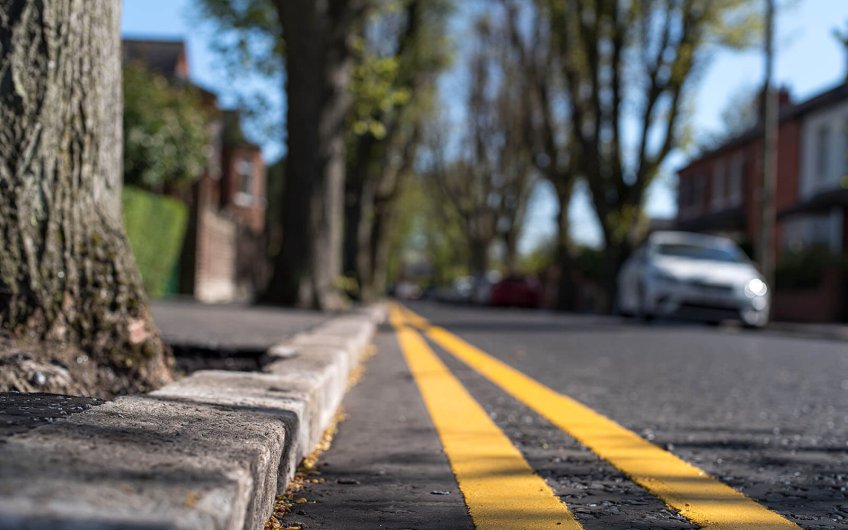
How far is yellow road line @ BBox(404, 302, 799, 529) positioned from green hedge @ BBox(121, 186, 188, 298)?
1239cm

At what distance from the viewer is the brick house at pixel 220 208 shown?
21.8 meters

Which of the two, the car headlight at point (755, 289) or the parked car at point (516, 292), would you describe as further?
the parked car at point (516, 292)

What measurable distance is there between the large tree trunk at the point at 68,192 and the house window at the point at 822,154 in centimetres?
2801

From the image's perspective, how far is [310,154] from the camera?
519 inches

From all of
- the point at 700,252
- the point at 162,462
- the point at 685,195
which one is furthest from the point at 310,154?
the point at 685,195

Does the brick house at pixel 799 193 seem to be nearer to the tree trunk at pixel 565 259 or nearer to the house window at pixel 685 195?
the house window at pixel 685 195

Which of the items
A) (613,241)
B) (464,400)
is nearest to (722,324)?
(613,241)

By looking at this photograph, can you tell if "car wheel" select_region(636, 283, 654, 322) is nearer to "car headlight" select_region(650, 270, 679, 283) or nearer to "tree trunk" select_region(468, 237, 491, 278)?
"car headlight" select_region(650, 270, 679, 283)

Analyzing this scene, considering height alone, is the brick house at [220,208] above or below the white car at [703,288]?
above

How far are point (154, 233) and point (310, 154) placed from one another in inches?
239

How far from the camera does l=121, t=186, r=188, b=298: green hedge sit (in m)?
16.3

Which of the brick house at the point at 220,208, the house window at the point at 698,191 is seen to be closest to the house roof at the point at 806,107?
the house window at the point at 698,191

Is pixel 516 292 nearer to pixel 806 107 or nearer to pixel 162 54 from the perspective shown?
pixel 806 107

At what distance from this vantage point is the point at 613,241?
23.4 metres
